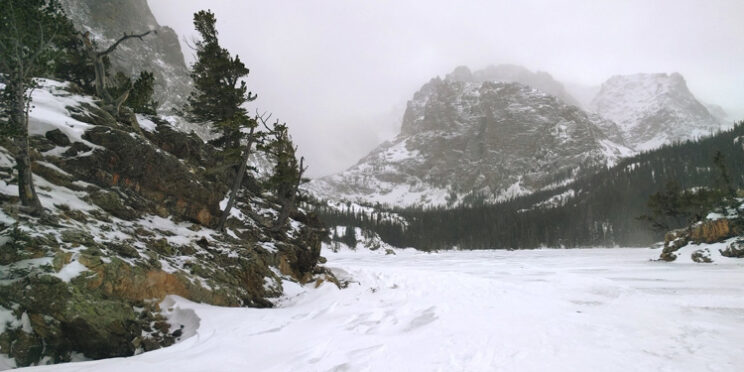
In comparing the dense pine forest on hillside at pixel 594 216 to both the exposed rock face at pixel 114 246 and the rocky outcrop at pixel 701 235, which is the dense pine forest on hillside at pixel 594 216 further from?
the exposed rock face at pixel 114 246

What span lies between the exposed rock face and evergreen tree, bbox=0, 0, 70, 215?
725 millimetres

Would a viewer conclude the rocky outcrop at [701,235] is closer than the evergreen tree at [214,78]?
No

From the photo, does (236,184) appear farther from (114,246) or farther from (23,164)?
(23,164)

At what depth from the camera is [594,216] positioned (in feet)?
402

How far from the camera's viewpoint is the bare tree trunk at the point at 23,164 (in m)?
7.41

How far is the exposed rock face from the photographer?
5.88 meters

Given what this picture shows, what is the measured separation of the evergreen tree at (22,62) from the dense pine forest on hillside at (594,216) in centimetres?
12837

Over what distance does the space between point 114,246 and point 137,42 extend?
168269 millimetres

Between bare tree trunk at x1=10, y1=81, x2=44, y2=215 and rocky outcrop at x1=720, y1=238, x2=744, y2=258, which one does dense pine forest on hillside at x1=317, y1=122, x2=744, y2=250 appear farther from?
bare tree trunk at x1=10, y1=81, x2=44, y2=215

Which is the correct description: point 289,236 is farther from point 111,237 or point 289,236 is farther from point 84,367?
point 84,367

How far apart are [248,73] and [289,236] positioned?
10278 mm

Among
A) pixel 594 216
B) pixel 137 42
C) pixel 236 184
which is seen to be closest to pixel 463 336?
pixel 236 184

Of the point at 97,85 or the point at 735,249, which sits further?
the point at 735,249

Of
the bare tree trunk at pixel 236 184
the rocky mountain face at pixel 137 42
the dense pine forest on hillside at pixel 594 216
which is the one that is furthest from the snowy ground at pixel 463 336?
the dense pine forest on hillside at pixel 594 216
